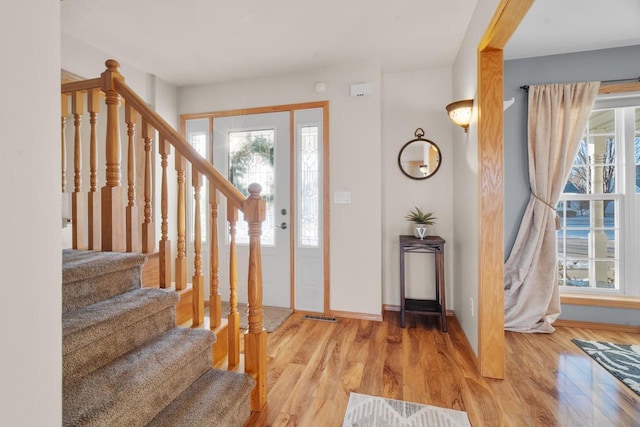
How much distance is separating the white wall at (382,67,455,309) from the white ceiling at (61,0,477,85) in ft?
0.68

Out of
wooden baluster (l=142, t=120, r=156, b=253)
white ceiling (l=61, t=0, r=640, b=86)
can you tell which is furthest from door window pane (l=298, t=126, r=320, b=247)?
wooden baluster (l=142, t=120, r=156, b=253)

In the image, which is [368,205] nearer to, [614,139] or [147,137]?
[147,137]

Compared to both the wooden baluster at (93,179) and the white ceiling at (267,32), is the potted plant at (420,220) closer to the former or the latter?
the white ceiling at (267,32)

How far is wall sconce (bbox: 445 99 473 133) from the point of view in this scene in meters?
2.35

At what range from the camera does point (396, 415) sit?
1.66 m

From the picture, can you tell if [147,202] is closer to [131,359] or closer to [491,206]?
[131,359]

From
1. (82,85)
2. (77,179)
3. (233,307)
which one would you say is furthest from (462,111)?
(77,179)

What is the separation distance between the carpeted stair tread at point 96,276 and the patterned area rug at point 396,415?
142cm

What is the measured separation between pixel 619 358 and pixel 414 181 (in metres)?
2.14

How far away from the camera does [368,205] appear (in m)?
3.08

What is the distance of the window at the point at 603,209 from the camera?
2785 millimetres

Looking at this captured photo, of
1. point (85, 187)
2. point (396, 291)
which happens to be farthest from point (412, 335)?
point (85, 187)

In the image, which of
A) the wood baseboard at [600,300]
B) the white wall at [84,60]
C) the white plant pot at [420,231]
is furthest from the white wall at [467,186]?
the white wall at [84,60]

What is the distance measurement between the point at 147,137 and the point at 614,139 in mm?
3985
